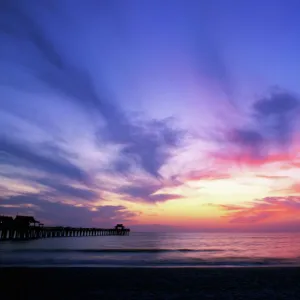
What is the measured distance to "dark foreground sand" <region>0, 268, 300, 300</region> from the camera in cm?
1212

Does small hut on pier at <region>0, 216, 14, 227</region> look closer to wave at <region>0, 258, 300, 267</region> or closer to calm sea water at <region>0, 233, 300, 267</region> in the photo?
calm sea water at <region>0, 233, 300, 267</region>

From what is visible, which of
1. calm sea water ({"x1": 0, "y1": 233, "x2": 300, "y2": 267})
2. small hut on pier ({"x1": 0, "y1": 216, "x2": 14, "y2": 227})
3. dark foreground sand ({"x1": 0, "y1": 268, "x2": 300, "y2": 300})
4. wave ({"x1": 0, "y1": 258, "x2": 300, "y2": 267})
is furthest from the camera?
small hut on pier ({"x1": 0, "y1": 216, "x2": 14, "y2": 227})

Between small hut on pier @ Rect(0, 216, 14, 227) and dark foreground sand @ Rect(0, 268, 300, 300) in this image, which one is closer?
dark foreground sand @ Rect(0, 268, 300, 300)

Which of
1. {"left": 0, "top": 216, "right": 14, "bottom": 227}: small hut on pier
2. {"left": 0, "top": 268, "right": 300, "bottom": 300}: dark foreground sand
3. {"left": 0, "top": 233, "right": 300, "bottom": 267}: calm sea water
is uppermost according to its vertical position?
{"left": 0, "top": 216, "right": 14, "bottom": 227}: small hut on pier

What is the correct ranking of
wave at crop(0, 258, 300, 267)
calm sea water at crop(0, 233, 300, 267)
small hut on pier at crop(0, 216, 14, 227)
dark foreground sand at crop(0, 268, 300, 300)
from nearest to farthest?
dark foreground sand at crop(0, 268, 300, 300) < wave at crop(0, 258, 300, 267) < calm sea water at crop(0, 233, 300, 267) < small hut on pier at crop(0, 216, 14, 227)

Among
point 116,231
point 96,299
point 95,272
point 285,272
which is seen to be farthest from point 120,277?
point 116,231

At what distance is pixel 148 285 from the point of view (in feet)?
46.5

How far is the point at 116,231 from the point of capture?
14950cm

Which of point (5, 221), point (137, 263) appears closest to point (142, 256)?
point (137, 263)

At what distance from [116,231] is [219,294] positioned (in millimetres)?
141745

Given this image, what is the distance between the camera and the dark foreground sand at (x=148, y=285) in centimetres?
1212

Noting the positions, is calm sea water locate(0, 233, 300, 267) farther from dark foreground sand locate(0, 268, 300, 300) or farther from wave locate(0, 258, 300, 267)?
dark foreground sand locate(0, 268, 300, 300)

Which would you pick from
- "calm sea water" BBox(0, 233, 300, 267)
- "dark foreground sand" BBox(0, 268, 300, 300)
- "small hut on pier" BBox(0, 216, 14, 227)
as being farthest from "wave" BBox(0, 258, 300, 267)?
"small hut on pier" BBox(0, 216, 14, 227)

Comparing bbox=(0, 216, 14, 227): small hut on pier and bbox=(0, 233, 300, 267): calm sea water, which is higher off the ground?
bbox=(0, 216, 14, 227): small hut on pier
